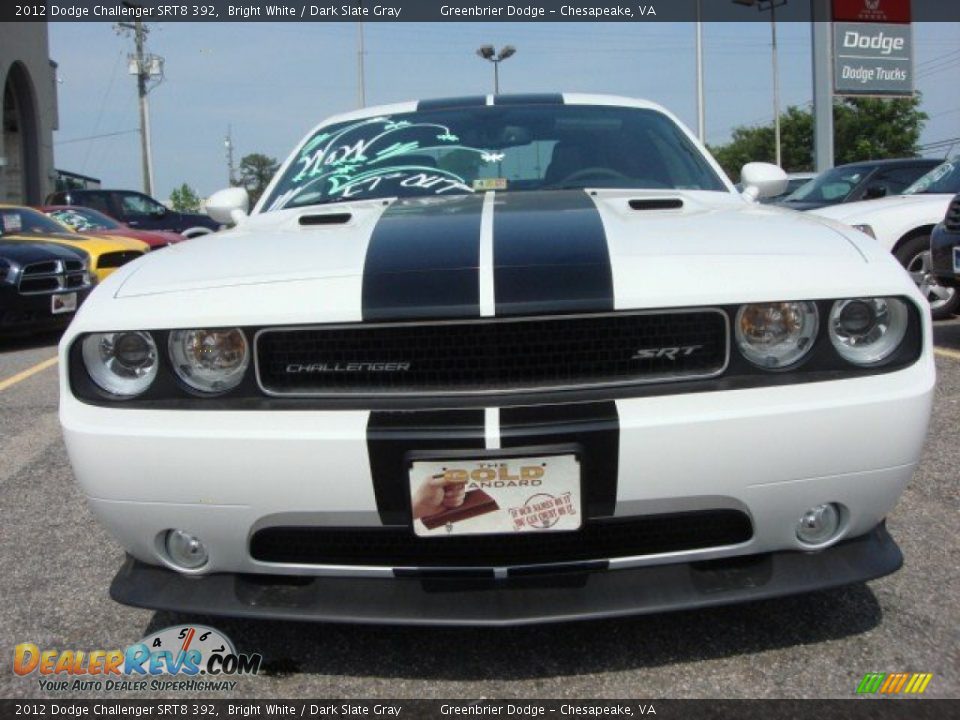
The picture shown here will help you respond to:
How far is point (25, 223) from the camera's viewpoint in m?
9.54

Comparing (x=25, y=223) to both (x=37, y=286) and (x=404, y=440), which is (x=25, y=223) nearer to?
(x=37, y=286)

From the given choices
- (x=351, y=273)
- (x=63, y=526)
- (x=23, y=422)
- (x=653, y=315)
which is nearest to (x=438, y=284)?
(x=351, y=273)

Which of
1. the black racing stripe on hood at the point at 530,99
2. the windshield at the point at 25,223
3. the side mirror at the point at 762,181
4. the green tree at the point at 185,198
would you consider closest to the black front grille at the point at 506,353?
the side mirror at the point at 762,181

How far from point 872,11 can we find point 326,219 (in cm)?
2040

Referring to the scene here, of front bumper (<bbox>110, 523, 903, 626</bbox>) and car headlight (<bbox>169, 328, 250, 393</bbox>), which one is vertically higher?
car headlight (<bbox>169, 328, 250, 393</bbox>)

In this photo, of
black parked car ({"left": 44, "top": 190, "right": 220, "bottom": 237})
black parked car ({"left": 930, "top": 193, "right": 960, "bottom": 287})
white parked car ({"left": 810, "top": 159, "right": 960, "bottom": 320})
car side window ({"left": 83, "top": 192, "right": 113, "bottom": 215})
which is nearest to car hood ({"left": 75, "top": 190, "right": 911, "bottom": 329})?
black parked car ({"left": 930, "top": 193, "right": 960, "bottom": 287})

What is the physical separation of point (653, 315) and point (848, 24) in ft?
67.6

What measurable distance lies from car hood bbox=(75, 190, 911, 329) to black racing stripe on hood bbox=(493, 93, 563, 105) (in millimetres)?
1333

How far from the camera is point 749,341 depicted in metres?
1.99

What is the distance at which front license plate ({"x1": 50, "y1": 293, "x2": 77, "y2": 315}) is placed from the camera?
316 inches

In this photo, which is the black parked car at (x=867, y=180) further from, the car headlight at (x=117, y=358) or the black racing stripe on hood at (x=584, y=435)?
the car headlight at (x=117, y=358)

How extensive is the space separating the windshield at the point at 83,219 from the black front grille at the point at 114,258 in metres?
3.01

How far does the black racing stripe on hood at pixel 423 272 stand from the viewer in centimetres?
189

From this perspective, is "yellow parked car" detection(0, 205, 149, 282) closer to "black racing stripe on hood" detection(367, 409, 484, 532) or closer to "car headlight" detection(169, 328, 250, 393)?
"car headlight" detection(169, 328, 250, 393)
